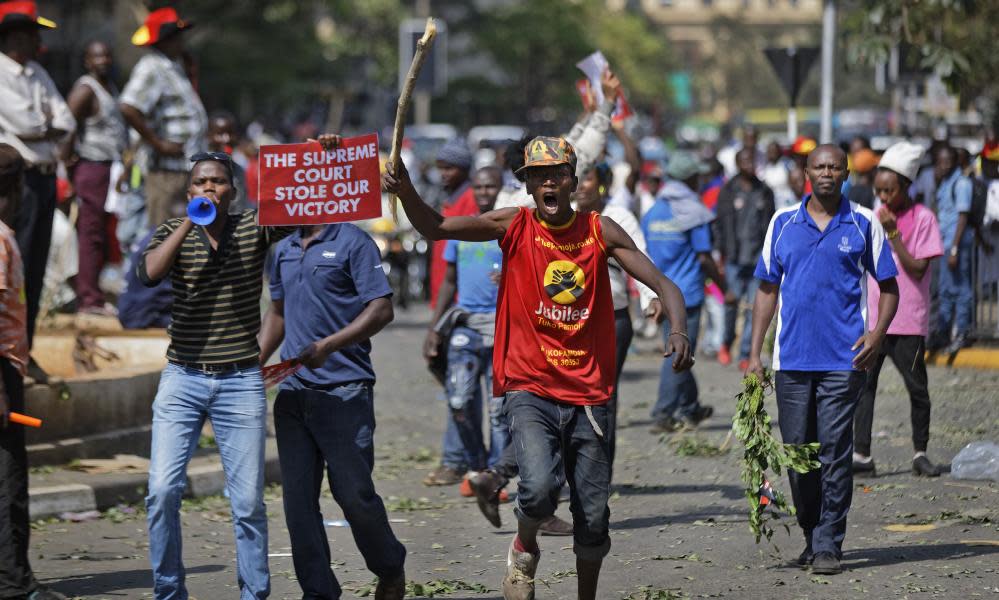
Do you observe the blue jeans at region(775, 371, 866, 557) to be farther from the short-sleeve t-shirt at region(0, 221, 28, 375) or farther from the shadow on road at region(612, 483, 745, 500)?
the short-sleeve t-shirt at region(0, 221, 28, 375)

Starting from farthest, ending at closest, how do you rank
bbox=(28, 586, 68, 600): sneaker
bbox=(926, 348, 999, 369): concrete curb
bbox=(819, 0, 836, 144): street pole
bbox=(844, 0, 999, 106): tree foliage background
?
bbox=(819, 0, 836, 144): street pole
bbox=(926, 348, 999, 369): concrete curb
bbox=(844, 0, 999, 106): tree foliage background
bbox=(28, 586, 68, 600): sneaker

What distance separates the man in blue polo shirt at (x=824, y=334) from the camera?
741 centimetres

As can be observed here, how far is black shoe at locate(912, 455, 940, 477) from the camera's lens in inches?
390

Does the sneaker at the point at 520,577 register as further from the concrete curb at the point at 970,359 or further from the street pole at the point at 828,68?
the street pole at the point at 828,68

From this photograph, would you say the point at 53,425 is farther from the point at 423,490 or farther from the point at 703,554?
the point at 703,554

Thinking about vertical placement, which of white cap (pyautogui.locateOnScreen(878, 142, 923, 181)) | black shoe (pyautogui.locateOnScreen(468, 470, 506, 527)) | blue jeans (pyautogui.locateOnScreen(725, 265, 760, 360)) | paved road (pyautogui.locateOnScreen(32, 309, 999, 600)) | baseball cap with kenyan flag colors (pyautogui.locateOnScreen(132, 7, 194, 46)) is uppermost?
baseball cap with kenyan flag colors (pyautogui.locateOnScreen(132, 7, 194, 46))

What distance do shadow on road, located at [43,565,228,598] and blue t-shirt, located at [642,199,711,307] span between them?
5.42 meters

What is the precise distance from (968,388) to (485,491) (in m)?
7.81

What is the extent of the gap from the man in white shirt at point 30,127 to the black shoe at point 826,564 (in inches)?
183

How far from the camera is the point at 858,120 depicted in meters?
63.1

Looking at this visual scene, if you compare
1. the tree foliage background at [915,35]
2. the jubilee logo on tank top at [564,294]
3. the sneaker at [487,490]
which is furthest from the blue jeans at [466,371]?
the tree foliage background at [915,35]

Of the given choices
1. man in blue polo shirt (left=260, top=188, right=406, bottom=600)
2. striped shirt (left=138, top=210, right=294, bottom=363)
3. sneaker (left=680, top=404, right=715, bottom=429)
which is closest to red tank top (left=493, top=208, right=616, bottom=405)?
man in blue polo shirt (left=260, top=188, right=406, bottom=600)

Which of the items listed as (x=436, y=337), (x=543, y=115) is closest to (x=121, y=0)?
(x=436, y=337)

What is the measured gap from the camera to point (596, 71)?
11258mm
